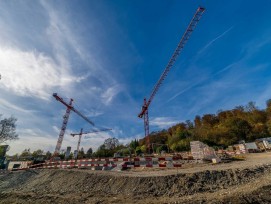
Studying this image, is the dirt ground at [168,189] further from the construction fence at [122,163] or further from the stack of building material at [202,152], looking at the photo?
the stack of building material at [202,152]

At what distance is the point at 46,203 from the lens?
6.51 meters

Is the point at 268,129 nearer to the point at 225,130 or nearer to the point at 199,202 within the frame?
the point at 225,130

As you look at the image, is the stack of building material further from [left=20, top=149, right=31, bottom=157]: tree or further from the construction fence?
[left=20, top=149, right=31, bottom=157]: tree

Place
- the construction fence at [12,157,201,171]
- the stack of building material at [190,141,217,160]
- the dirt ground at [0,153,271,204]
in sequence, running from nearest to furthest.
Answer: the dirt ground at [0,153,271,204], the construction fence at [12,157,201,171], the stack of building material at [190,141,217,160]

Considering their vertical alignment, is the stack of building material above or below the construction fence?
above

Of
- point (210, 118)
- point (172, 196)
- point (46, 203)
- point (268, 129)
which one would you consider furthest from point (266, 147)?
point (210, 118)

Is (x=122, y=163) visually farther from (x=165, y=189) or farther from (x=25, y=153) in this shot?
(x=25, y=153)

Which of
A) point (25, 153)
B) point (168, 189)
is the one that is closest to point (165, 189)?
point (168, 189)

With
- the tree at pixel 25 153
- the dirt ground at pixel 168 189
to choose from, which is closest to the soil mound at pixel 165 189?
the dirt ground at pixel 168 189

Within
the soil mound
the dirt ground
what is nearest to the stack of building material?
the soil mound

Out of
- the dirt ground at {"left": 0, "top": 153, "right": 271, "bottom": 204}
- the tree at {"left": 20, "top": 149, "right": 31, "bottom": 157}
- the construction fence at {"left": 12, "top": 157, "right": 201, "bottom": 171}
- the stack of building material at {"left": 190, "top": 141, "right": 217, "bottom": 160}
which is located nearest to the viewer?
the dirt ground at {"left": 0, "top": 153, "right": 271, "bottom": 204}

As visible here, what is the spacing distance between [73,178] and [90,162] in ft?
13.9

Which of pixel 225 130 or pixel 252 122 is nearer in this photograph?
pixel 225 130

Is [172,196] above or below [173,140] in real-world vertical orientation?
below
